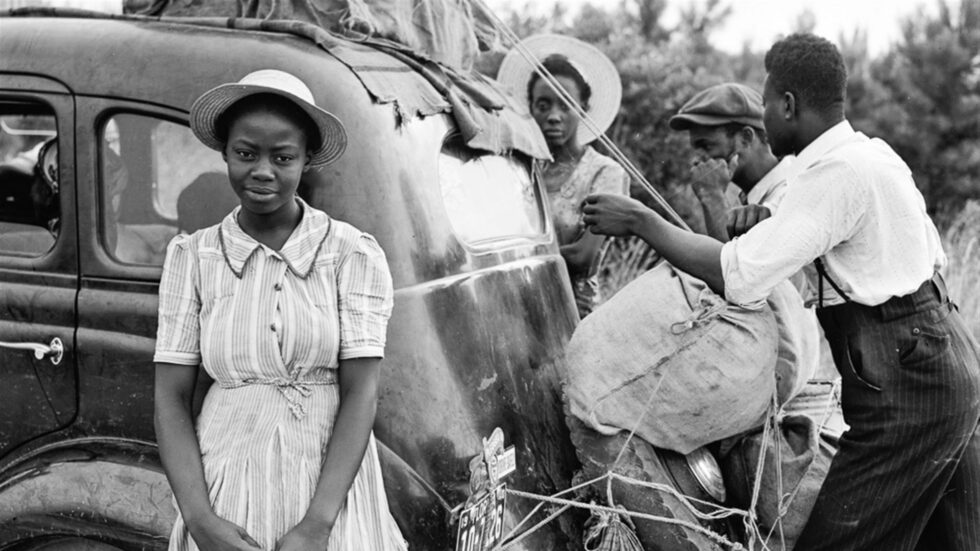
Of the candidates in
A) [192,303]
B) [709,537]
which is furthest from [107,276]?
[709,537]

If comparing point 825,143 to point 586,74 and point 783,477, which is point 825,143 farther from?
point 586,74

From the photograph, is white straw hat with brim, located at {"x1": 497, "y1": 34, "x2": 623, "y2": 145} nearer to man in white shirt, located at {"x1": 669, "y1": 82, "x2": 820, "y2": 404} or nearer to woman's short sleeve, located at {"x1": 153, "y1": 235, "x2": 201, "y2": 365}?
man in white shirt, located at {"x1": 669, "y1": 82, "x2": 820, "y2": 404}

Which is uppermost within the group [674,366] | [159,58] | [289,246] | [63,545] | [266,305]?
[159,58]

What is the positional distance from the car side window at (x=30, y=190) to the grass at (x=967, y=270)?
16.8 feet

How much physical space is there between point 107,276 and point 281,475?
945 mm

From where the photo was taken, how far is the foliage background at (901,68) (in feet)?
38.4

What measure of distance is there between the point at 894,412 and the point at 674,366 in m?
0.59

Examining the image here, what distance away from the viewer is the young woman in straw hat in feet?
7.39

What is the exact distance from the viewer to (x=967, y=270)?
8.42 meters

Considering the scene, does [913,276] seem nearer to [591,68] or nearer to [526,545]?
[526,545]

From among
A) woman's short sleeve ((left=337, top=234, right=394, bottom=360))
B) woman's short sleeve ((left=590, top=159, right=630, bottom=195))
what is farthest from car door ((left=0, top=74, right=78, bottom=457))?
woman's short sleeve ((left=590, top=159, right=630, bottom=195))

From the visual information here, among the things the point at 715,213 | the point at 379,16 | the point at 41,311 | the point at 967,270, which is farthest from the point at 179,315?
the point at 967,270

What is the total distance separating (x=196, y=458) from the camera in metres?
2.27

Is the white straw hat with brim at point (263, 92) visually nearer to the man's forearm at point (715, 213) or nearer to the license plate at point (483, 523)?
the license plate at point (483, 523)
